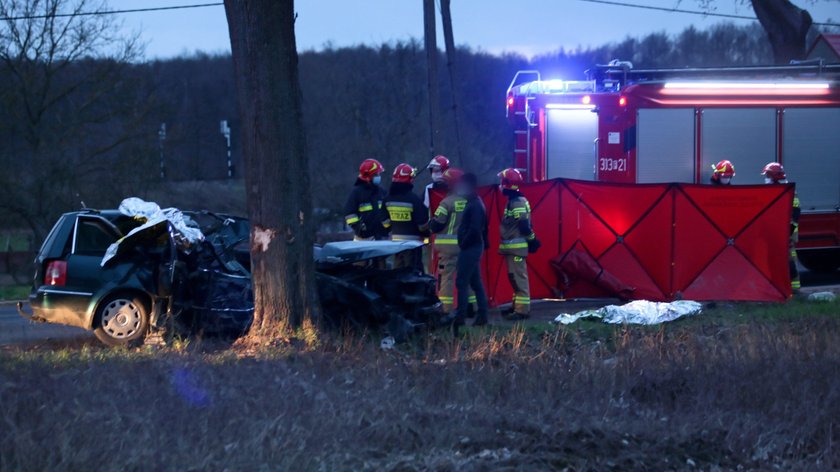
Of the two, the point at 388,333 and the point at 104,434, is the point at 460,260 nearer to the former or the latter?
the point at 388,333

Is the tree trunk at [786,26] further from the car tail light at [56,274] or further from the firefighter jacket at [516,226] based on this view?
the car tail light at [56,274]

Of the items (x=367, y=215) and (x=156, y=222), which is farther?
(x=367, y=215)

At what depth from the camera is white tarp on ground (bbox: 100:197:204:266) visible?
8.76 m

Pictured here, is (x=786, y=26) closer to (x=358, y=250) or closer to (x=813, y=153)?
(x=813, y=153)

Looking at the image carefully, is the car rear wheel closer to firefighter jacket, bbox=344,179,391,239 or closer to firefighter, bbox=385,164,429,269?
firefighter jacket, bbox=344,179,391,239

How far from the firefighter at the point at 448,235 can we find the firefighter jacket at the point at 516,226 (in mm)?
669

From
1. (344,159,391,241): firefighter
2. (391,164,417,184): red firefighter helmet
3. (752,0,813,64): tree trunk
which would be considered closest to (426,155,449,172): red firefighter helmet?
(391,164,417,184): red firefighter helmet

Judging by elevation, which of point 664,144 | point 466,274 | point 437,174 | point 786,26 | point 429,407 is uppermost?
point 786,26

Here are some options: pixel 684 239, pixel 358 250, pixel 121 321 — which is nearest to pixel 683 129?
pixel 684 239

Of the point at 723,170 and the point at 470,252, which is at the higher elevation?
the point at 723,170

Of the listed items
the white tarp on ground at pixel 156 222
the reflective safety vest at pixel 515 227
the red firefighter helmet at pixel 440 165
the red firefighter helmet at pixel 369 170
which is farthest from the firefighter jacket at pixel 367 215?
the white tarp on ground at pixel 156 222

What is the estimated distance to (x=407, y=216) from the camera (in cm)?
1070

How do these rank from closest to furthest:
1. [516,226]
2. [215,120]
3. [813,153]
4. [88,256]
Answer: [88,256], [516,226], [813,153], [215,120]

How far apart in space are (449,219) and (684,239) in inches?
125
